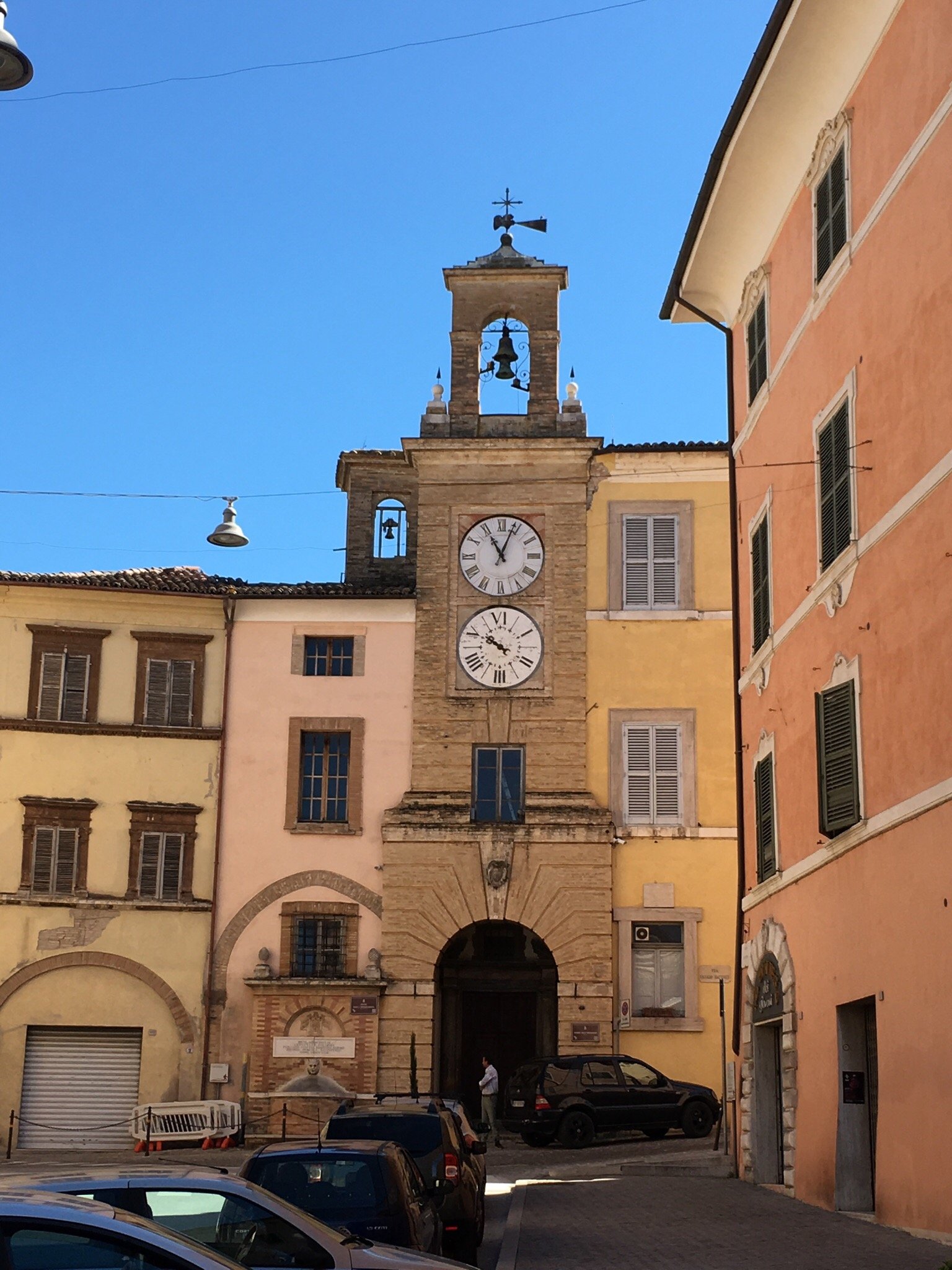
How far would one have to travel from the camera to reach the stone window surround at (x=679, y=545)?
107 feet

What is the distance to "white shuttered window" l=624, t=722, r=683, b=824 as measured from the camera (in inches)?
1259

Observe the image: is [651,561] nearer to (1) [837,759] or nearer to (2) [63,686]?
(2) [63,686]

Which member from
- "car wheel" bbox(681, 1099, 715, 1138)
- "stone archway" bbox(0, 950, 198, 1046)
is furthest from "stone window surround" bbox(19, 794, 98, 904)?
"car wheel" bbox(681, 1099, 715, 1138)

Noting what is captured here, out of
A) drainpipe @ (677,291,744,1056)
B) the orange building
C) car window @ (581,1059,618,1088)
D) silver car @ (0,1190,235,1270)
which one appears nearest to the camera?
silver car @ (0,1190,235,1270)

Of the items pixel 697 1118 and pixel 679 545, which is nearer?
pixel 697 1118

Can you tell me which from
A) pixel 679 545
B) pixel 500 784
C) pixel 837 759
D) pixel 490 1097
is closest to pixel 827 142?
pixel 837 759

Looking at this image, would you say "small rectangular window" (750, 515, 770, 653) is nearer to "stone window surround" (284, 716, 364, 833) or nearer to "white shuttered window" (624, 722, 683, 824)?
"white shuttered window" (624, 722, 683, 824)

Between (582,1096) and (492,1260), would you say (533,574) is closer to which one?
(582,1096)

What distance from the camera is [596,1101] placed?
28.1 meters

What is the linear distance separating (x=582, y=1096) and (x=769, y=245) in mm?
14517

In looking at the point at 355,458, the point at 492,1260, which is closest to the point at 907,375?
the point at 492,1260

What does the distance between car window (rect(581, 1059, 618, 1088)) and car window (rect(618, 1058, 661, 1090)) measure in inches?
9.2

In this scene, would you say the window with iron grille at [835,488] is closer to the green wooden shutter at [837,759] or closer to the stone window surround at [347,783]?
the green wooden shutter at [837,759]

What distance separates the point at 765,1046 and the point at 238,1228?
13.4 meters
